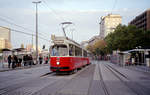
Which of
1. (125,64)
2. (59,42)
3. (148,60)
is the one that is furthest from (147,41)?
(59,42)

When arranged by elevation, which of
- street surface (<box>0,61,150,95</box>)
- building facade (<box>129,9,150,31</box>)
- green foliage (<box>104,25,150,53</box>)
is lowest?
street surface (<box>0,61,150,95</box>)

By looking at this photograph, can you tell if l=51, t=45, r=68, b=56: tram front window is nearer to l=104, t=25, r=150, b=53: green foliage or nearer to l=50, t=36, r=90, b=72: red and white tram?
l=50, t=36, r=90, b=72: red and white tram

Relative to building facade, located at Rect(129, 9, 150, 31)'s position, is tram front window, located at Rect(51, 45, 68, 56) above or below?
below

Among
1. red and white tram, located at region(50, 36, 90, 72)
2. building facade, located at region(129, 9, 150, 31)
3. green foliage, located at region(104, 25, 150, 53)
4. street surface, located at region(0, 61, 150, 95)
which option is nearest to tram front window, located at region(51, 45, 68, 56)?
red and white tram, located at region(50, 36, 90, 72)

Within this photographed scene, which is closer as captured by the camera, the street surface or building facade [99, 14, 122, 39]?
the street surface

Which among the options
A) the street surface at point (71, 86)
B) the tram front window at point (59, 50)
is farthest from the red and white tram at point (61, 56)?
the street surface at point (71, 86)

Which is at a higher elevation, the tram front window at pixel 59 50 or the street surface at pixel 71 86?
the tram front window at pixel 59 50

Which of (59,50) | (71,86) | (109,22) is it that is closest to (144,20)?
(109,22)

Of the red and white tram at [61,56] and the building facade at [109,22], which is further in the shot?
the building facade at [109,22]

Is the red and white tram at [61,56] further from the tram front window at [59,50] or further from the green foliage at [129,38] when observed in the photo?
the green foliage at [129,38]

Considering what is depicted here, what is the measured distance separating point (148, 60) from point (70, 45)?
1279 centimetres

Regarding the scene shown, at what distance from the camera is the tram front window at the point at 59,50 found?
18.7m

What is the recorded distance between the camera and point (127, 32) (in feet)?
179

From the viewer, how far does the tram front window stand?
18703mm
